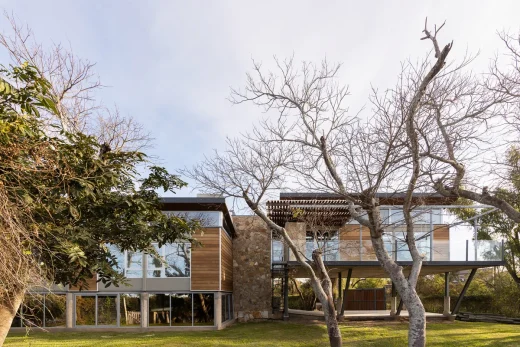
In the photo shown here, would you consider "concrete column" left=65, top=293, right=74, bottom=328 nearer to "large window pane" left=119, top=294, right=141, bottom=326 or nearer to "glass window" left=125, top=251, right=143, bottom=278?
"large window pane" left=119, top=294, right=141, bottom=326

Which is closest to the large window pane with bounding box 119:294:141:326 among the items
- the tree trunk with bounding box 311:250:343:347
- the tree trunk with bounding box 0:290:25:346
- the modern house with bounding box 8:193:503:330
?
the modern house with bounding box 8:193:503:330

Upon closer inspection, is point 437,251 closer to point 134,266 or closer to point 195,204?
point 195,204

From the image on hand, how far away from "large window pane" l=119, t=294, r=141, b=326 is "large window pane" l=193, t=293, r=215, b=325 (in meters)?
2.27

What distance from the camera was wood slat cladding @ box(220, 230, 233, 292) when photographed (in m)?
18.4

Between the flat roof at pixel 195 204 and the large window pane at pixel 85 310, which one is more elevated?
the flat roof at pixel 195 204

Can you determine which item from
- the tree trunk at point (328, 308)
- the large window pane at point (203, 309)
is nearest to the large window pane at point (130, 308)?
the large window pane at point (203, 309)

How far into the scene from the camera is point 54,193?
5.35m

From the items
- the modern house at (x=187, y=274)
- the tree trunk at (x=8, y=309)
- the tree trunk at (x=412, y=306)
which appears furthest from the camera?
the modern house at (x=187, y=274)

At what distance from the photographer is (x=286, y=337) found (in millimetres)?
14609

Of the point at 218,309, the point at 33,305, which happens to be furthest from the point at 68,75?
the point at 218,309

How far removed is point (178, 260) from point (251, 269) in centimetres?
645

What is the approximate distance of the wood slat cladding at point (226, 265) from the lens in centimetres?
1836

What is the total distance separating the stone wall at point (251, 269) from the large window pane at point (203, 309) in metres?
5.13

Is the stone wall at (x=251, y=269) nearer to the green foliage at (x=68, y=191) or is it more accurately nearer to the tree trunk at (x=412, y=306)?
the tree trunk at (x=412, y=306)
